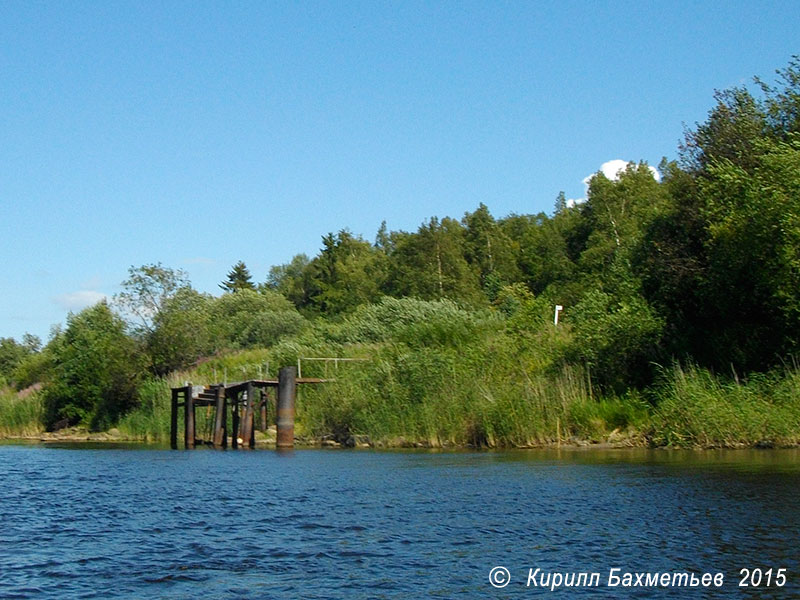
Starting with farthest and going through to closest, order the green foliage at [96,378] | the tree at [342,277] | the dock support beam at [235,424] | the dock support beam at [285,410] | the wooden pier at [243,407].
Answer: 1. the tree at [342,277]
2. the green foliage at [96,378]
3. the dock support beam at [235,424]
4. the wooden pier at [243,407]
5. the dock support beam at [285,410]

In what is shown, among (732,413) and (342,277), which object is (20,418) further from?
(342,277)

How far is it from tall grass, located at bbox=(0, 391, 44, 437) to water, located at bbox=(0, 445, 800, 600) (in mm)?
34869

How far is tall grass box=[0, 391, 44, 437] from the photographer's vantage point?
182ft

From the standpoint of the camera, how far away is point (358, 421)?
34969 millimetres

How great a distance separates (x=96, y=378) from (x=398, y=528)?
44.1 m

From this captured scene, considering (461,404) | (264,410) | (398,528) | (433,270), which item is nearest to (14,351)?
(433,270)

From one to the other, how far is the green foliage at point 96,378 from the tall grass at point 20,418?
1.83 feet

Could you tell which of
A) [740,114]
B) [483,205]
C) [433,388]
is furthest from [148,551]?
[483,205]

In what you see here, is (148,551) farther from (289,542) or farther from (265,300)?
(265,300)

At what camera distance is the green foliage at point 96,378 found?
52594 mm

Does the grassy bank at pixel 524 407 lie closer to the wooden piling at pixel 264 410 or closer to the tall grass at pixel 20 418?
the wooden piling at pixel 264 410

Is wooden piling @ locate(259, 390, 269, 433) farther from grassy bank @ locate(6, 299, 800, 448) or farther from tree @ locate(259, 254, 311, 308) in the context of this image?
tree @ locate(259, 254, 311, 308)

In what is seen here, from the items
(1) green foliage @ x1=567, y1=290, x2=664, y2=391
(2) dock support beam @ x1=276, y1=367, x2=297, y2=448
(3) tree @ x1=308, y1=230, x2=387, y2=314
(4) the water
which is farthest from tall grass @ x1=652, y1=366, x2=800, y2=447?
(3) tree @ x1=308, y1=230, x2=387, y2=314

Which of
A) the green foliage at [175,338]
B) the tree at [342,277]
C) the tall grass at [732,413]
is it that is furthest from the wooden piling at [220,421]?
the tree at [342,277]
